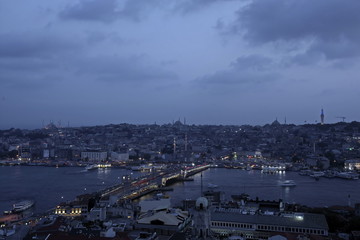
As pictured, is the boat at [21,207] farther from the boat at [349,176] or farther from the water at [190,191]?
the boat at [349,176]

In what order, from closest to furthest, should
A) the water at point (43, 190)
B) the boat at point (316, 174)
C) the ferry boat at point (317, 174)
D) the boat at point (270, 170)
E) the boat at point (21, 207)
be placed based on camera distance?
1. the boat at point (21, 207)
2. the water at point (43, 190)
3. the boat at point (316, 174)
4. the ferry boat at point (317, 174)
5. the boat at point (270, 170)

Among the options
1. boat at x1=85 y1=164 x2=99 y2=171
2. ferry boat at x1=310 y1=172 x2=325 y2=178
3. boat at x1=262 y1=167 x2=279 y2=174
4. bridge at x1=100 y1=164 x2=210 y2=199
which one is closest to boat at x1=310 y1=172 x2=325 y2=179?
ferry boat at x1=310 y1=172 x2=325 y2=178

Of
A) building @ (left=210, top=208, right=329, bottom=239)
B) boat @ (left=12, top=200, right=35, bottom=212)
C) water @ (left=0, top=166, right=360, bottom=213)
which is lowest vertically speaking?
water @ (left=0, top=166, right=360, bottom=213)

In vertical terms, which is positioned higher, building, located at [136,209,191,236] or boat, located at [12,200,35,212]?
building, located at [136,209,191,236]

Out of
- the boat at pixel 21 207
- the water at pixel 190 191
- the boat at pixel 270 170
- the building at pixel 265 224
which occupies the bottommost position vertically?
the boat at pixel 270 170

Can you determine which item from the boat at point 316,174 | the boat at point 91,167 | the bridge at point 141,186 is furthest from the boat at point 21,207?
the boat at point 316,174

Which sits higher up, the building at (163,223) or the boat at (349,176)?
the building at (163,223)

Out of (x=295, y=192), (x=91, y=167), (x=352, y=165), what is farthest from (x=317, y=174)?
(x=91, y=167)

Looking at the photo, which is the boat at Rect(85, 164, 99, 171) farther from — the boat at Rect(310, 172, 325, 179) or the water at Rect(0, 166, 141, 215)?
the boat at Rect(310, 172, 325, 179)

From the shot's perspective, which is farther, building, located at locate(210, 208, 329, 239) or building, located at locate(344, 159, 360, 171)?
building, located at locate(344, 159, 360, 171)

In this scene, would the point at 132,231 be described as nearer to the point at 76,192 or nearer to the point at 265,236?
the point at 265,236
